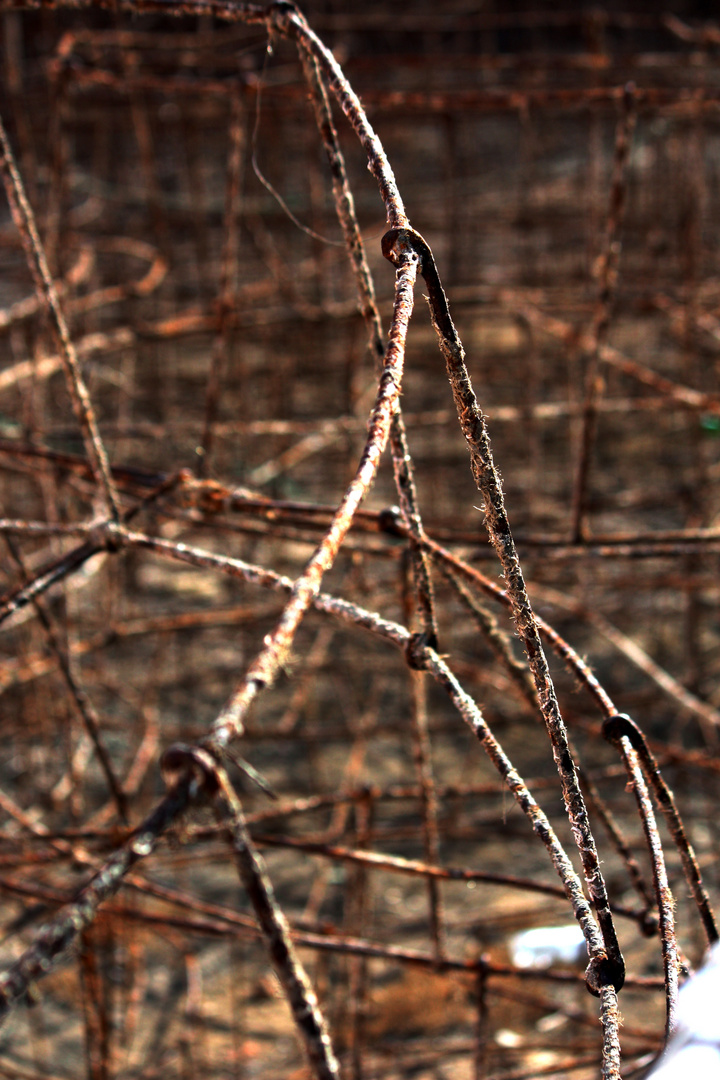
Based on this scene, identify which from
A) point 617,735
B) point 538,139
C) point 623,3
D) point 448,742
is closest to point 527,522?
point 448,742

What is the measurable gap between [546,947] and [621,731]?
2.21 m

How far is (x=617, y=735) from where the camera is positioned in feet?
3.22

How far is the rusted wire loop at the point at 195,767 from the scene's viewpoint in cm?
63

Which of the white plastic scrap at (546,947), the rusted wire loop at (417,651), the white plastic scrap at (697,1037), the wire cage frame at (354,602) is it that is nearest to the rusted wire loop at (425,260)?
the wire cage frame at (354,602)

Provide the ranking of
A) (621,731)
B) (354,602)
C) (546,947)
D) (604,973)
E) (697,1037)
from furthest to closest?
(546,947) < (354,602) < (621,731) < (604,973) < (697,1037)

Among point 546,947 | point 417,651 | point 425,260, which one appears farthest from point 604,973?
point 546,947

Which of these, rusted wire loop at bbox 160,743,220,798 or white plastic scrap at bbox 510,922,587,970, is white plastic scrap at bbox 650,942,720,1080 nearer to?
rusted wire loop at bbox 160,743,220,798

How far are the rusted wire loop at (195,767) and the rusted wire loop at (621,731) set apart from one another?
0.46 m

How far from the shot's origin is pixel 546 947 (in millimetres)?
2934

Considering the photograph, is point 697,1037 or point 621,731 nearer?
point 697,1037

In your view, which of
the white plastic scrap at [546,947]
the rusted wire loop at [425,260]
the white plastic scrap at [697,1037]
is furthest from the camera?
the white plastic scrap at [546,947]

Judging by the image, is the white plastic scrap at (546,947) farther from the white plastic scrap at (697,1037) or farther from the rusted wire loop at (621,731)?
the white plastic scrap at (697,1037)

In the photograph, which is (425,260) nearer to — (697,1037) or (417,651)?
(417,651)

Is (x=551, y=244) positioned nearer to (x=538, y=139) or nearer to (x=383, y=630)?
(x=538, y=139)
